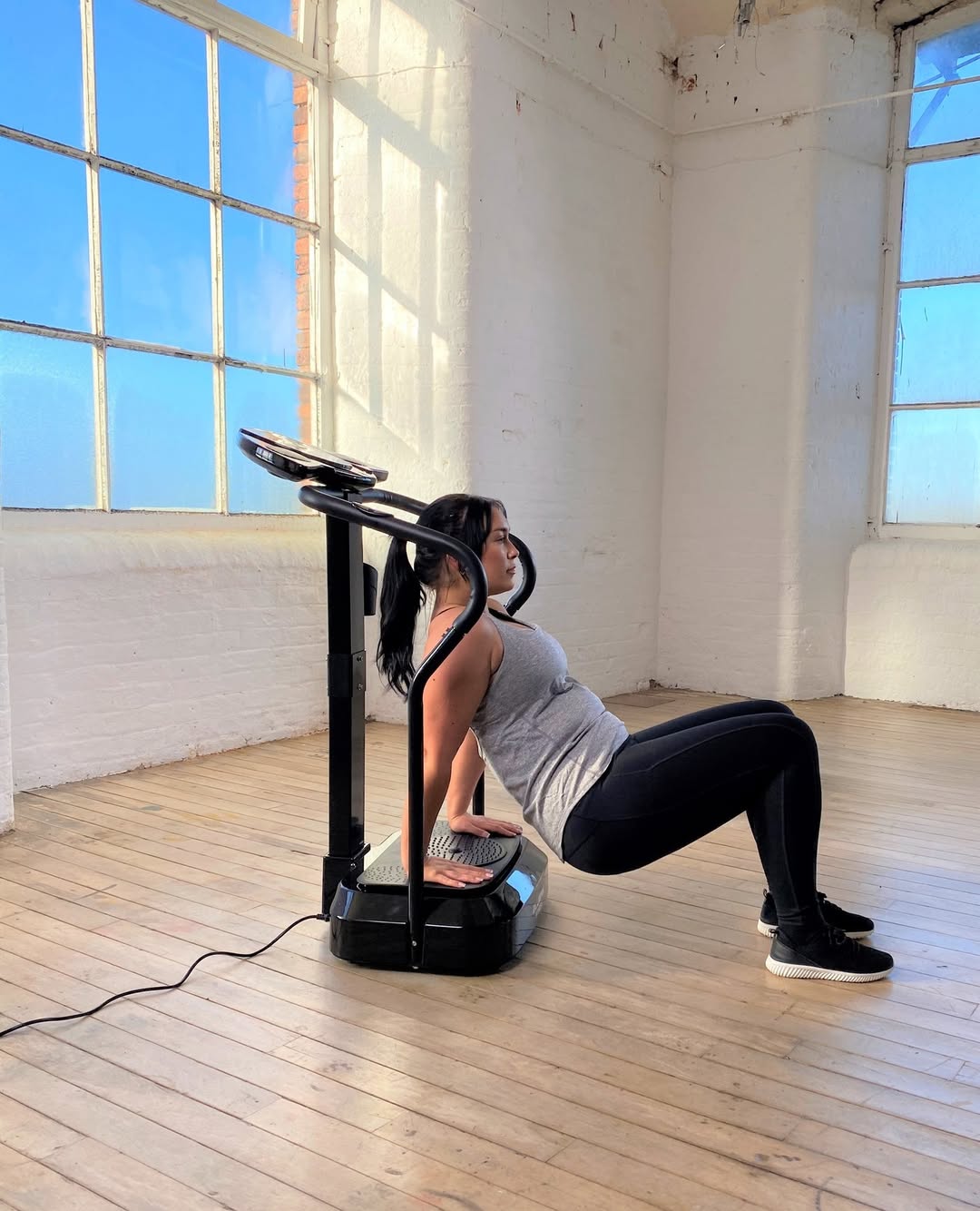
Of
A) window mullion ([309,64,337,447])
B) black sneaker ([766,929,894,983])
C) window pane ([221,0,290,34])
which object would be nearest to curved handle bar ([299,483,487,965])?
black sneaker ([766,929,894,983])

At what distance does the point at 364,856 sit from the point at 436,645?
0.66 metres

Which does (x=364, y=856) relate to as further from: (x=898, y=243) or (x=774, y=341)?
(x=898, y=243)

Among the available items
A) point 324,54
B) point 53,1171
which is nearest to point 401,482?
point 324,54

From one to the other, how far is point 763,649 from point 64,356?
12.1ft

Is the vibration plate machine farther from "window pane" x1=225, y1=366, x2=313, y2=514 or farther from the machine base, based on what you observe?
"window pane" x1=225, y1=366, x2=313, y2=514

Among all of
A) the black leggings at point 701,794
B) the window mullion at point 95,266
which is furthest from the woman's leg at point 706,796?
the window mullion at point 95,266

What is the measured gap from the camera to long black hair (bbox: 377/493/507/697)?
202 cm

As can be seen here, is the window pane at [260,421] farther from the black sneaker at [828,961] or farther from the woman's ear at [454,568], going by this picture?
the black sneaker at [828,961]

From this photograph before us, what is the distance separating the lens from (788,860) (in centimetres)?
205

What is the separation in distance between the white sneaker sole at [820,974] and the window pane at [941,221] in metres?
4.32

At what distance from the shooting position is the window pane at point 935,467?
5.36m

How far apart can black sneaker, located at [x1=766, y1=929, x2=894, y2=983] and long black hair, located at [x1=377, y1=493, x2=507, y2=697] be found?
3.17 feet

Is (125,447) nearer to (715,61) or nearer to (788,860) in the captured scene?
(788,860)

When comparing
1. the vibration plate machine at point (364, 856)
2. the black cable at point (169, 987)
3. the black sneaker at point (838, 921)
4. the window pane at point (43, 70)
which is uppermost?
the window pane at point (43, 70)
